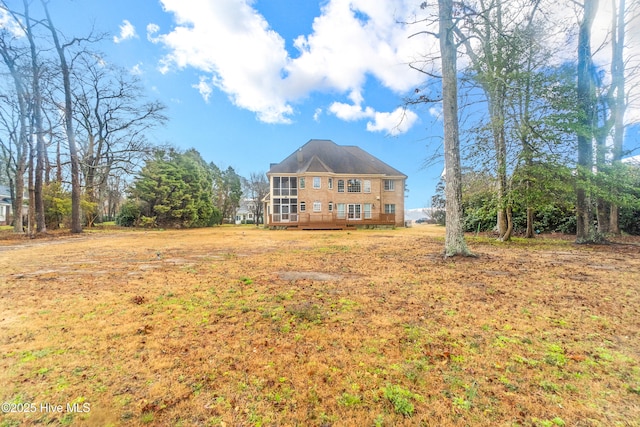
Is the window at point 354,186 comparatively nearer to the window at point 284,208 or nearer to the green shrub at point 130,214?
the window at point 284,208

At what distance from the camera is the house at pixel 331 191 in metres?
25.6

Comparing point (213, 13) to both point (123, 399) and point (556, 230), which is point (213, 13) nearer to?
point (123, 399)

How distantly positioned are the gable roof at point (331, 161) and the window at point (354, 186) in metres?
1.00

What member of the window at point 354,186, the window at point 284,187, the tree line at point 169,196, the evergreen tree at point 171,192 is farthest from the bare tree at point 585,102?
the evergreen tree at point 171,192

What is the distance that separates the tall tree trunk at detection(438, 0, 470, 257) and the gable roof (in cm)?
1821

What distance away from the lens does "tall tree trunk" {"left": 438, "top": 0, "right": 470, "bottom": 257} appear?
743 centimetres

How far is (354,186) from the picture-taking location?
27188 millimetres

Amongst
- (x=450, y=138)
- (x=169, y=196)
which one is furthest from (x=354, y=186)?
(x=450, y=138)

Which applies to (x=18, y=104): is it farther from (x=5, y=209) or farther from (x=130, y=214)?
(x=5, y=209)

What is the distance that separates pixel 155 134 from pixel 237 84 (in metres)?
8.18

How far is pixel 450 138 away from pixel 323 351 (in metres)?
7.15

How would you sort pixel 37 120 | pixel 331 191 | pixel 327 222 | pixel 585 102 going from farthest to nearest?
pixel 331 191 → pixel 327 222 → pixel 37 120 → pixel 585 102

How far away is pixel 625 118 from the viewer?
12117mm

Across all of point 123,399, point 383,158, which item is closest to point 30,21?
point 123,399
